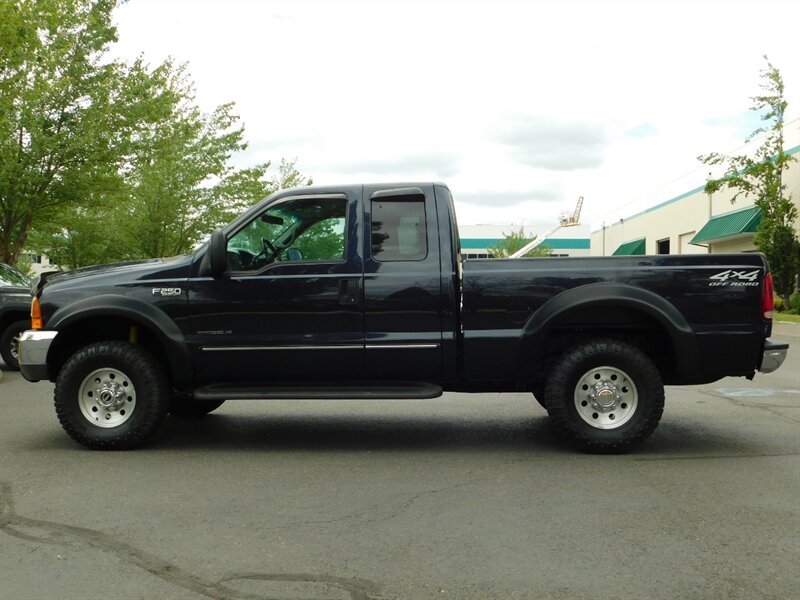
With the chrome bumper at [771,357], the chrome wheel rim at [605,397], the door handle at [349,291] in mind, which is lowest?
the chrome wheel rim at [605,397]

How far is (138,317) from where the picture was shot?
22.0 ft

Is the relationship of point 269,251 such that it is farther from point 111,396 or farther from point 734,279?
point 734,279

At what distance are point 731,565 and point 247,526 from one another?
2.55 m

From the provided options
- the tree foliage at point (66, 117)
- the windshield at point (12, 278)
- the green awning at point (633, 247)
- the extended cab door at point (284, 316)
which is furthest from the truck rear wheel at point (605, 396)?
the green awning at point (633, 247)

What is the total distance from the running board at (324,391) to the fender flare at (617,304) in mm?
895

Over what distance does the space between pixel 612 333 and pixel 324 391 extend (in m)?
2.43

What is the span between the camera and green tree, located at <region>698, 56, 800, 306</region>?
1129 inches

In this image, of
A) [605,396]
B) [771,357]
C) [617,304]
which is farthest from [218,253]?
[771,357]

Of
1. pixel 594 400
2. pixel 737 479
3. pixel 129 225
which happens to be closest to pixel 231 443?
pixel 594 400

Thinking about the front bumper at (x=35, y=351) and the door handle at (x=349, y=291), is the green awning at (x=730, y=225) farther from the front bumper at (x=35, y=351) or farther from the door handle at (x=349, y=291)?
the front bumper at (x=35, y=351)

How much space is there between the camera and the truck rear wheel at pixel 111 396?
6.73 meters

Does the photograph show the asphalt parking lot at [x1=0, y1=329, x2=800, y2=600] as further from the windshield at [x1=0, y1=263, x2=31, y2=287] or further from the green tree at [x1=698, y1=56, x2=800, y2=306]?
the green tree at [x1=698, y1=56, x2=800, y2=306]

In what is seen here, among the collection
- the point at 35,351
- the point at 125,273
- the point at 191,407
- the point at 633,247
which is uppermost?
the point at 633,247

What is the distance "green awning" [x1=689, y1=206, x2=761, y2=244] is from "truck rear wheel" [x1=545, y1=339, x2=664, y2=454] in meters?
28.5
